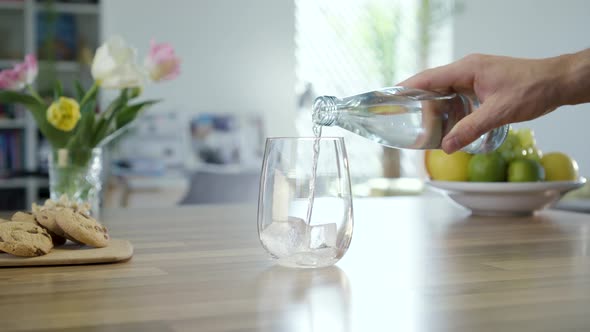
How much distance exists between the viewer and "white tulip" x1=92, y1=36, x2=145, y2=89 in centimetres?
121

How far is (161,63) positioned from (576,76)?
744 mm

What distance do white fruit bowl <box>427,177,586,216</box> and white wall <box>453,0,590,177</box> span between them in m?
2.93

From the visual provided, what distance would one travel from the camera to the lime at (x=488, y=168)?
123 cm

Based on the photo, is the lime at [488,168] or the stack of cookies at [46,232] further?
the lime at [488,168]

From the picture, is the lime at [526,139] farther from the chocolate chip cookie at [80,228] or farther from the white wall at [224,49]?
the white wall at [224,49]

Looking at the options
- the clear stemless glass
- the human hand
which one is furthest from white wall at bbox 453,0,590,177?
the clear stemless glass

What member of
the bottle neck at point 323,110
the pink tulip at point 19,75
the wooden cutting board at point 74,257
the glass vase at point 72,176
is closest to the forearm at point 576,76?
the bottle neck at point 323,110

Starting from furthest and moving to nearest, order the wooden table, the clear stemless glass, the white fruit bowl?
the white fruit bowl
the clear stemless glass
the wooden table

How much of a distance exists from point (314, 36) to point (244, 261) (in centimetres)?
441

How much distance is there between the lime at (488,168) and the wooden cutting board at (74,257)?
67 cm

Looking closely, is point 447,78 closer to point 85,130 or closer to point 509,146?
point 509,146

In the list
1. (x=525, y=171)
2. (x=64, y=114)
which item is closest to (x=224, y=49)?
(x=64, y=114)

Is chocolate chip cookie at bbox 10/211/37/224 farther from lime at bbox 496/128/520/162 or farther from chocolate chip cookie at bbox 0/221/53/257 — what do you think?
lime at bbox 496/128/520/162

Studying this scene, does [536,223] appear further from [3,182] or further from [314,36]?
[314,36]
